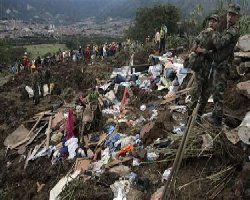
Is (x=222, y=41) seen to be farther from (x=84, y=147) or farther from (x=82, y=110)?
(x=82, y=110)

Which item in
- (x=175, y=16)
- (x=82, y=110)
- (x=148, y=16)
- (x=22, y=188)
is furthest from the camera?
(x=148, y=16)

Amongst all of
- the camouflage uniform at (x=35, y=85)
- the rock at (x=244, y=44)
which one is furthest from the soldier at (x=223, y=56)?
the camouflage uniform at (x=35, y=85)

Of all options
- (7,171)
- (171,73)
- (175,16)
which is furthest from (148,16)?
(7,171)

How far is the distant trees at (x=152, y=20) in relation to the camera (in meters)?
44.4

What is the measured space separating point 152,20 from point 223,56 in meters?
42.0

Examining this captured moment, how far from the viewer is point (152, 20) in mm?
→ 47281

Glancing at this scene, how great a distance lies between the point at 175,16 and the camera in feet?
145

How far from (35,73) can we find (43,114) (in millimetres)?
3728

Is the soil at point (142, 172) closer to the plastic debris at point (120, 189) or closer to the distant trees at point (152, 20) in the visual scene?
the plastic debris at point (120, 189)

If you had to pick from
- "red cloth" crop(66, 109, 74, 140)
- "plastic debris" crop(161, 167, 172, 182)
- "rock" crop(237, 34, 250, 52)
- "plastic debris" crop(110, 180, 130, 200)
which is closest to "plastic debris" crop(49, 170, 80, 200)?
"plastic debris" crop(110, 180, 130, 200)

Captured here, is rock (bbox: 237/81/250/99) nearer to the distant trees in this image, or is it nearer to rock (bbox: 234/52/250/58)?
rock (bbox: 234/52/250/58)

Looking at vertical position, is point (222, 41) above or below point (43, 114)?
above

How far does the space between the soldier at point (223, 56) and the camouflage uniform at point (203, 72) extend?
136mm

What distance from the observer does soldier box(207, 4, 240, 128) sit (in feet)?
19.8
